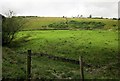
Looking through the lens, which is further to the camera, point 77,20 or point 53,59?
point 77,20

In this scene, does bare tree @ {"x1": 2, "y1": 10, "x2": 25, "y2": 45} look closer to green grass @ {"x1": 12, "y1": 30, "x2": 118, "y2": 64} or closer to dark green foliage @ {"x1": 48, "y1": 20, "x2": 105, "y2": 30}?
green grass @ {"x1": 12, "y1": 30, "x2": 118, "y2": 64}

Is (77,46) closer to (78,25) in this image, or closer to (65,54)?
(65,54)

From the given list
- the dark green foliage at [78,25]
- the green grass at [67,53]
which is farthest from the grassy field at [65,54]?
the dark green foliage at [78,25]

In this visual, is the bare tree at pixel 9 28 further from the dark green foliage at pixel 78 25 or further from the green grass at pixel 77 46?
the dark green foliage at pixel 78 25

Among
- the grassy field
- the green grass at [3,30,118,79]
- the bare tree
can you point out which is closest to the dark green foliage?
the grassy field

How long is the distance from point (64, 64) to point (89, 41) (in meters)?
17.4

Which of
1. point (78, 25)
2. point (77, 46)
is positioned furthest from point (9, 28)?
point (78, 25)

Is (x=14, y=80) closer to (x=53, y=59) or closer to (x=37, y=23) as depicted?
(x=53, y=59)

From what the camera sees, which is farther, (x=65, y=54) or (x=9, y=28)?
(x=9, y=28)

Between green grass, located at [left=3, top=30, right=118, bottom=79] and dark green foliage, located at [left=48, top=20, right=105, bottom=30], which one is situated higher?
dark green foliage, located at [left=48, top=20, right=105, bottom=30]

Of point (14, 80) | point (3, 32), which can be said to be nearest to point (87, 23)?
point (3, 32)

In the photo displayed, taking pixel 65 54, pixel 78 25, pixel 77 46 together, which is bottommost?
pixel 65 54

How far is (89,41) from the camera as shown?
54.4m

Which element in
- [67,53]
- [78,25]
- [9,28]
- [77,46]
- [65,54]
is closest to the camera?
[65,54]
